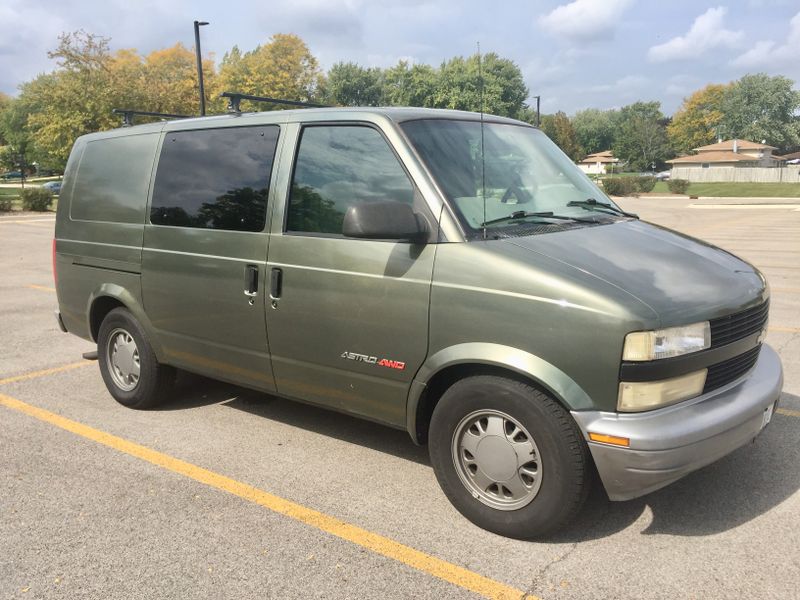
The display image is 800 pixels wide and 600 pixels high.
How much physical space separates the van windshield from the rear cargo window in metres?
2.20

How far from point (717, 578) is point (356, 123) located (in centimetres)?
277

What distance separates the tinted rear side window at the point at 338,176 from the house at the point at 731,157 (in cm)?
8335

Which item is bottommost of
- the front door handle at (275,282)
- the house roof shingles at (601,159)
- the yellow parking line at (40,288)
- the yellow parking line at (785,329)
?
the yellow parking line at (785,329)

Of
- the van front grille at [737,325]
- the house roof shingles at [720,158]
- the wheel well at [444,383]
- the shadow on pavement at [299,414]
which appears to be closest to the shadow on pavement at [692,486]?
the shadow on pavement at [299,414]

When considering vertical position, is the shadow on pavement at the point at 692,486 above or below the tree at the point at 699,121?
below

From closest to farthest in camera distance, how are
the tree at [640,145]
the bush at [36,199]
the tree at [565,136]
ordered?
1. the bush at [36,199]
2. the tree at [565,136]
3. the tree at [640,145]

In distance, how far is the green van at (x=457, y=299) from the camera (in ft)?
9.37

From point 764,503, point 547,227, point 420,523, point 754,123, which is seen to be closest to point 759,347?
point 764,503

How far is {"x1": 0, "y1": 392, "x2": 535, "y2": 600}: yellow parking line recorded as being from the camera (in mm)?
2859

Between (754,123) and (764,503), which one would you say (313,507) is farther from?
(754,123)

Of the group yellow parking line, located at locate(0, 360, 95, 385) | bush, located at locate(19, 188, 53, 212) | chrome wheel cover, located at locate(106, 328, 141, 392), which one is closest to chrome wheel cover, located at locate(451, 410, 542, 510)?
chrome wheel cover, located at locate(106, 328, 141, 392)

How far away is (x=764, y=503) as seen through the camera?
348 centimetres

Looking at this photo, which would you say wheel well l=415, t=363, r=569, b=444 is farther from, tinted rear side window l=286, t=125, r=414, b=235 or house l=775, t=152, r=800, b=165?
house l=775, t=152, r=800, b=165

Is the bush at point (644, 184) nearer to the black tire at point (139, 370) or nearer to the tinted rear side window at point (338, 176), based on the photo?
the black tire at point (139, 370)
